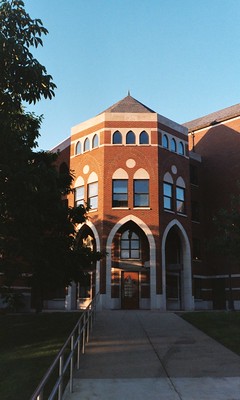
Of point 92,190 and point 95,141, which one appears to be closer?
point 92,190

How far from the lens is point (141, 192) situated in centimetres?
3059

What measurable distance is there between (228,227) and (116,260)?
987cm

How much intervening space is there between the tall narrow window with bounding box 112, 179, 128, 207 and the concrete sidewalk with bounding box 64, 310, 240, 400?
1487cm

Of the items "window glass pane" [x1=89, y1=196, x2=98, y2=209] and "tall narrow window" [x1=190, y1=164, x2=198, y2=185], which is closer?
"window glass pane" [x1=89, y1=196, x2=98, y2=209]

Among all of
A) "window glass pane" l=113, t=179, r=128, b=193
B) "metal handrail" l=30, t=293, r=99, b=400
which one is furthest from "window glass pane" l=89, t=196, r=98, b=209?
"metal handrail" l=30, t=293, r=99, b=400

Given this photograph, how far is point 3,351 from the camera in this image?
1255cm

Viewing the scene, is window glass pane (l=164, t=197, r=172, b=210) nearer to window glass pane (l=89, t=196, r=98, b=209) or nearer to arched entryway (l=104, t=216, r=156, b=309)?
arched entryway (l=104, t=216, r=156, b=309)

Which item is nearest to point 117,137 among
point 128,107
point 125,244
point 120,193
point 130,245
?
point 128,107

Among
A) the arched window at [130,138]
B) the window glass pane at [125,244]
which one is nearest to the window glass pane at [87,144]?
the arched window at [130,138]

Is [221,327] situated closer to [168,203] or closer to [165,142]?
[168,203]

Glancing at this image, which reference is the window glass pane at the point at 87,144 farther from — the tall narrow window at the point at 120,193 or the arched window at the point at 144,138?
the arched window at the point at 144,138

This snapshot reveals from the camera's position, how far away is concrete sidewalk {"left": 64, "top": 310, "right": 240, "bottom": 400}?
7.80 metres

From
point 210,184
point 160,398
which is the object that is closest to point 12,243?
point 160,398

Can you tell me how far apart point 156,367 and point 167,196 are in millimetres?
22211
